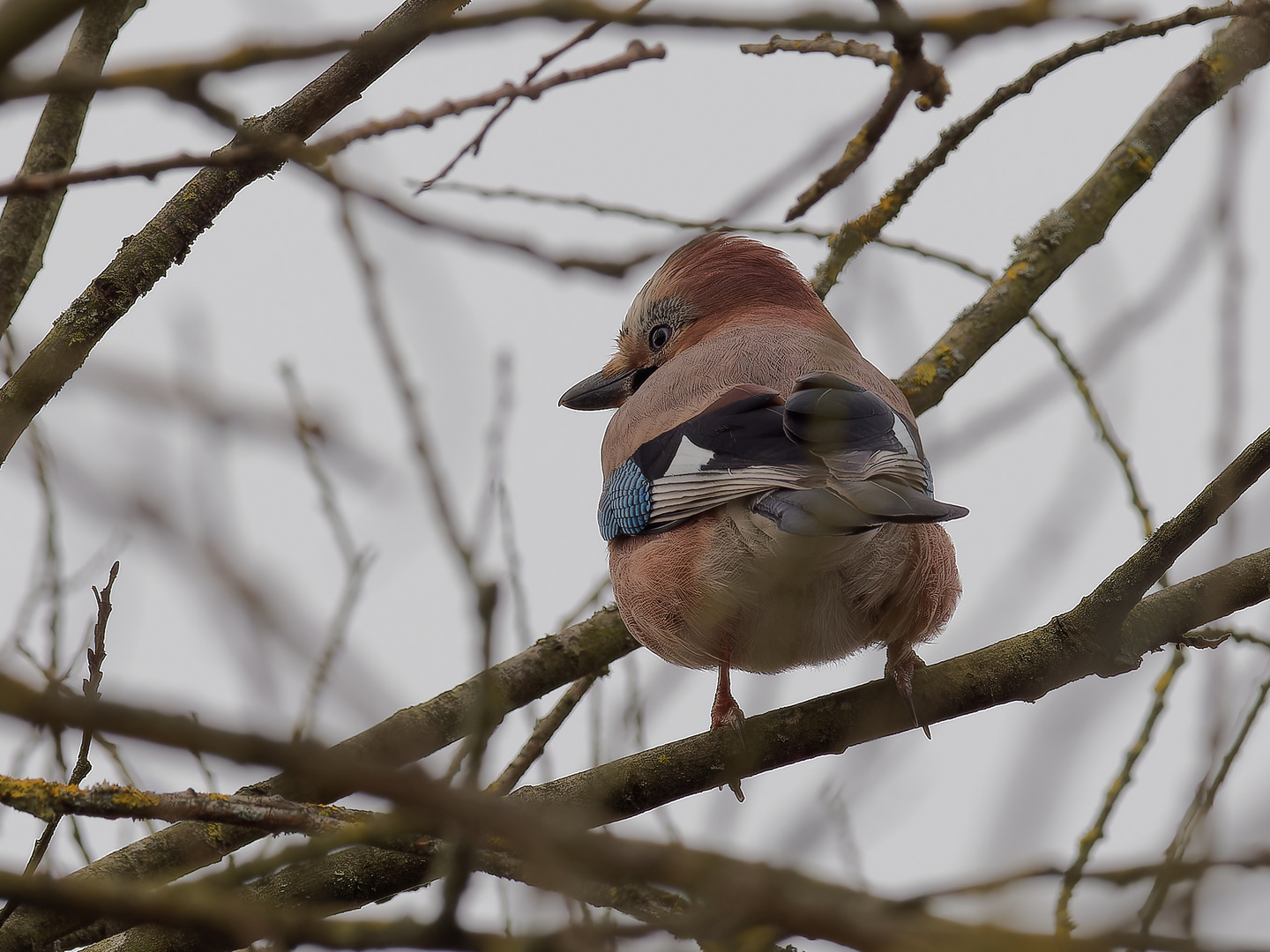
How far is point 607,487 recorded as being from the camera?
4.79 metres

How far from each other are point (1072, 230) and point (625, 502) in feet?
6.98

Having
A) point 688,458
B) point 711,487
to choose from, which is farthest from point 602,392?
point 711,487

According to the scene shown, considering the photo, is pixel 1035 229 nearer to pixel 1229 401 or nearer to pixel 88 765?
pixel 1229 401

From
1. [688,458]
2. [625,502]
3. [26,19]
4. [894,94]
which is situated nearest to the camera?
[26,19]

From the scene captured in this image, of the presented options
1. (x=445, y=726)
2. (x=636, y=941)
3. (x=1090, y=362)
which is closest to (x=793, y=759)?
(x=445, y=726)

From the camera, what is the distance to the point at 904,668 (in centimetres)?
367

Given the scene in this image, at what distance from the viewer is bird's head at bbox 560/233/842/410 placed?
5.44 meters

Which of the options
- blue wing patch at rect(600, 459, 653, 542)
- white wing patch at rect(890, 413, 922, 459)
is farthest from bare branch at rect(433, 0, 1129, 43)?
blue wing patch at rect(600, 459, 653, 542)

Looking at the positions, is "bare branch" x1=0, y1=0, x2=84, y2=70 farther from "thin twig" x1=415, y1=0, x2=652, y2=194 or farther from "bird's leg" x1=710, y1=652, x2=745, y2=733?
"bird's leg" x1=710, y1=652, x2=745, y2=733

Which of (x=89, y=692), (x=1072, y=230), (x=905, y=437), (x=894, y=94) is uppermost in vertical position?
(x=1072, y=230)

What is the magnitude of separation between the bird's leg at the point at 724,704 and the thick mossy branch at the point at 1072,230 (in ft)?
4.61

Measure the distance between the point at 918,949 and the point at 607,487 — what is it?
354cm

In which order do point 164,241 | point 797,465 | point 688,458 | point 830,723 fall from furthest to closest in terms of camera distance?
1. point 688,458
2. point 797,465
3. point 830,723
4. point 164,241

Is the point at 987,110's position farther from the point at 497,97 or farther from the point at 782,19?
the point at 782,19
